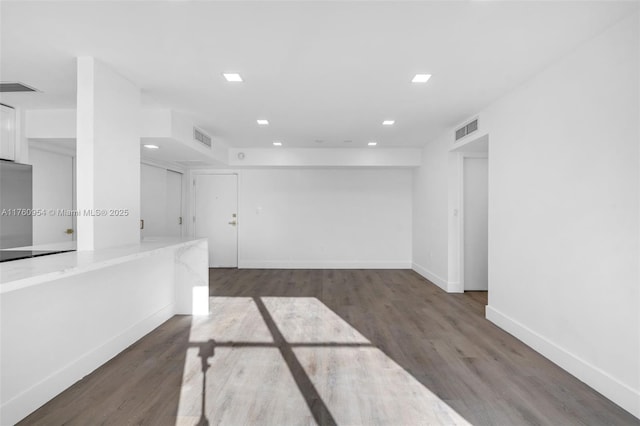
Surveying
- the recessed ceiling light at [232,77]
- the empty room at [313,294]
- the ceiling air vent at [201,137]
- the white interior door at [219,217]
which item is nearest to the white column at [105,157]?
the empty room at [313,294]

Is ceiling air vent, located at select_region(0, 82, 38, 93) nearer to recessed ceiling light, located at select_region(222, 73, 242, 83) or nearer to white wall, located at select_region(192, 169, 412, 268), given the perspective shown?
recessed ceiling light, located at select_region(222, 73, 242, 83)

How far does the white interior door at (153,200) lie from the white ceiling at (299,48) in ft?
6.67

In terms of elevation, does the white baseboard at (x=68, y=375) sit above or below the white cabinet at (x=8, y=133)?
below

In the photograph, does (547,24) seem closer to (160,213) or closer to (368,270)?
(368,270)

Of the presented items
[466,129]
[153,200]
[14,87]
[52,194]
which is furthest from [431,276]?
[14,87]

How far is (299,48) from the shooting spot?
2.46m

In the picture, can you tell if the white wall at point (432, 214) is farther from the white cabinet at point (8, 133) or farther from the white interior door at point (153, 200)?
the white cabinet at point (8, 133)

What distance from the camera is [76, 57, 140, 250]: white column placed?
261 centimetres

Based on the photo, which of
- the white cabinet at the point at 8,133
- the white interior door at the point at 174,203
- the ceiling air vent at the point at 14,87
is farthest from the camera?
the white interior door at the point at 174,203

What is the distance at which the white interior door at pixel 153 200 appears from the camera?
18.9ft

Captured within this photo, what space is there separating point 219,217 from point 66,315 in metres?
5.00

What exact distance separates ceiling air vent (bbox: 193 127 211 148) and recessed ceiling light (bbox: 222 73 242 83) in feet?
6.37

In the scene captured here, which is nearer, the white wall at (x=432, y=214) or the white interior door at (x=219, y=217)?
the white wall at (x=432, y=214)

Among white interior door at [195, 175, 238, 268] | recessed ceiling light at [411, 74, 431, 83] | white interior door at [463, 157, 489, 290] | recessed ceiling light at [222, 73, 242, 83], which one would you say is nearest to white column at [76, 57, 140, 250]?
recessed ceiling light at [222, 73, 242, 83]
